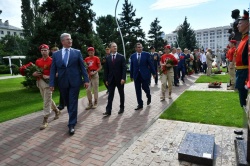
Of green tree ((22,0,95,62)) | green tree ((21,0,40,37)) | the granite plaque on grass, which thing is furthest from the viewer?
green tree ((21,0,40,37))

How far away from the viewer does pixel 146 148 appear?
13.2 ft

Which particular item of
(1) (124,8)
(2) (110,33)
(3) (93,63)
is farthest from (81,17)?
(2) (110,33)

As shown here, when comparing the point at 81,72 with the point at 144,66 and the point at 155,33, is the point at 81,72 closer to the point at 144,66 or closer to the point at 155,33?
the point at 144,66

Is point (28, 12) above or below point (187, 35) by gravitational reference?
above

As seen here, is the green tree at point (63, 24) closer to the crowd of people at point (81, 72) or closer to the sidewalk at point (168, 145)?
the crowd of people at point (81, 72)

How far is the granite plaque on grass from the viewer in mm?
3314

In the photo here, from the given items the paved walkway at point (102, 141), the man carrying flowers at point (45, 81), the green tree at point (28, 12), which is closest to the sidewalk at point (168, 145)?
the paved walkway at point (102, 141)

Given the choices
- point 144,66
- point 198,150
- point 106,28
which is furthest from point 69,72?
point 106,28

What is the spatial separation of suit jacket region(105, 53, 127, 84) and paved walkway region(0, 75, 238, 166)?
1.19m

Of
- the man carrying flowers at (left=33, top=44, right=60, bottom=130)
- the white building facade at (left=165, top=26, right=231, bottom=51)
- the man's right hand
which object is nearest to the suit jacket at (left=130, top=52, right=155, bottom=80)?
the man carrying flowers at (left=33, top=44, right=60, bottom=130)

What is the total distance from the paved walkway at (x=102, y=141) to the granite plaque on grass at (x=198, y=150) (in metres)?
0.18

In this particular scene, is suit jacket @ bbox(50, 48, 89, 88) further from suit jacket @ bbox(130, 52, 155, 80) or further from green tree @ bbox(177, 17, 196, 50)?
green tree @ bbox(177, 17, 196, 50)

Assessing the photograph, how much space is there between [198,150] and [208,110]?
3157mm

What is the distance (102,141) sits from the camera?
449 centimetres
